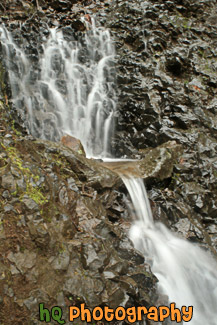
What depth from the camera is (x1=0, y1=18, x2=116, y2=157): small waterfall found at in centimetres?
786

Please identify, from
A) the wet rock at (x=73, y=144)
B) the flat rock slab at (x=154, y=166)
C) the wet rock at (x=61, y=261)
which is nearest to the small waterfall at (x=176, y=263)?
the flat rock slab at (x=154, y=166)

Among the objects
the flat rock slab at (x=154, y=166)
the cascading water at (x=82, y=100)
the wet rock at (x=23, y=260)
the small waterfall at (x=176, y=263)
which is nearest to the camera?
→ the wet rock at (x=23, y=260)

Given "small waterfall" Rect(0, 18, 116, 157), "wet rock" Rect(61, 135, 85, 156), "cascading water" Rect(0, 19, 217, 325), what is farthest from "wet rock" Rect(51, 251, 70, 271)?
"small waterfall" Rect(0, 18, 116, 157)

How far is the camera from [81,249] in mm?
3529

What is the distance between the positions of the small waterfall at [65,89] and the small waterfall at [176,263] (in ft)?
9.63

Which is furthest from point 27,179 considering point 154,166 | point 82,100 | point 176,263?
point 82,100

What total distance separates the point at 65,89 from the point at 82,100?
2.07 ft

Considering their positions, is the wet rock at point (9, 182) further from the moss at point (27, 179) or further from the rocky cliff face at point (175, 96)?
the rocky cliff face at point (175, 96)

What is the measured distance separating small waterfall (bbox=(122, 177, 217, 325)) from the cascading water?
0.02 metres

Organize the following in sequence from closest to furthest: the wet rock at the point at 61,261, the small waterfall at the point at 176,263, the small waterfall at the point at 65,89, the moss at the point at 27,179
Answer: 1. the wet rock at the point at 61,261
2. the moss at the point at 27,179
3. the small waterfall at the point at 176,263
4. the small waterfall at the point at 65,89

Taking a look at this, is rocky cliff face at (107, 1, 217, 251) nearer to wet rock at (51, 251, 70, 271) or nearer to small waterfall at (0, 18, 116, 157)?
small waterfall at (0, 18, 116, 157)

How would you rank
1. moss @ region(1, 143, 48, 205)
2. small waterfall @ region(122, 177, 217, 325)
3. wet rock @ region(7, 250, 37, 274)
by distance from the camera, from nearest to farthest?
wet rock @ region(7, 250, 37, 274), moss @ region(1, 143, 48, 205), small waterfall @ region(122, 177, 217, 325)

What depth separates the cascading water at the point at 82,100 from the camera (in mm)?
5430

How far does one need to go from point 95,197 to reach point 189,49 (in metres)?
7.11
